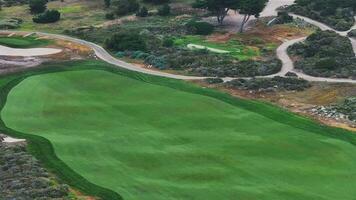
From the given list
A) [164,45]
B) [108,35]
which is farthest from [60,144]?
[108,35]

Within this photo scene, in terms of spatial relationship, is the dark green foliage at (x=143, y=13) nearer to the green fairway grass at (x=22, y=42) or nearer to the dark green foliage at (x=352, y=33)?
the green fairway grass at (x=22, y=42)

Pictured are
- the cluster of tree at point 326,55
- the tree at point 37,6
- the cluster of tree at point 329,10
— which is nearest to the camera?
the cluster of tree at point 326,55

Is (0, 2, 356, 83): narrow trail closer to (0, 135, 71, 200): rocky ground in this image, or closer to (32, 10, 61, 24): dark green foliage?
(32, 10, 61, 24): dark green foliage

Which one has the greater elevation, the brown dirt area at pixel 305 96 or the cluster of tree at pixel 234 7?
the cluster of tree at pixel 234 7

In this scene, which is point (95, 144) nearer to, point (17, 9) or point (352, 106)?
point (352, 106)

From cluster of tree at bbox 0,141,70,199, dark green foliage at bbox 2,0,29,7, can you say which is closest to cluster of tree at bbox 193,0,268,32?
dark green foliage at bbox 2,0,29,7

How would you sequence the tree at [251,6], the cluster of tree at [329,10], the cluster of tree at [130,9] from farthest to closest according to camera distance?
the cluster of tree at [130,9], the cluster of tree at [329,10], the tree at [251,6]

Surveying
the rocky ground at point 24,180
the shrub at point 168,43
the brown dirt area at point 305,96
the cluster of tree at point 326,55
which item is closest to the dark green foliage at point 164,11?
the shrub at point 168,43
